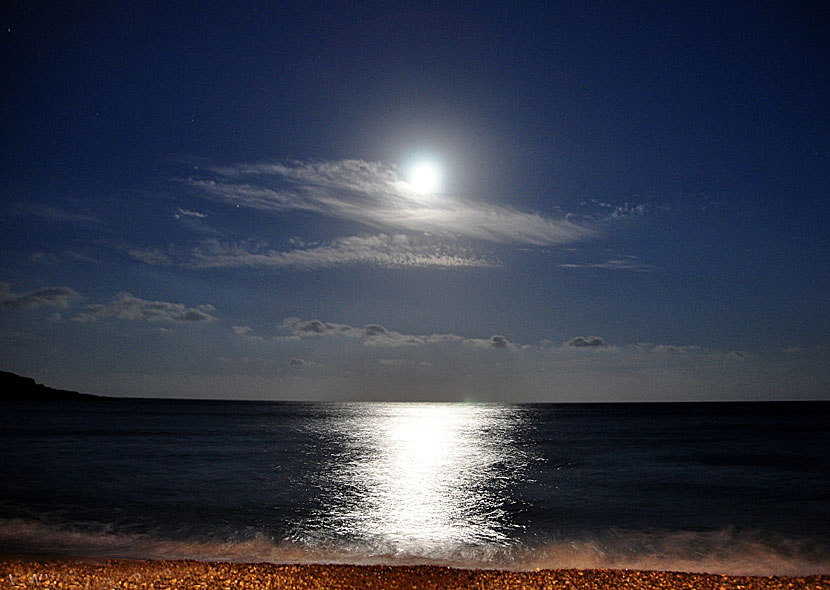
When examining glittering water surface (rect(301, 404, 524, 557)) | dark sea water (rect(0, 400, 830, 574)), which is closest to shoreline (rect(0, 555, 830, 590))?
dark sea water (rect(0, 400, 830, 574))

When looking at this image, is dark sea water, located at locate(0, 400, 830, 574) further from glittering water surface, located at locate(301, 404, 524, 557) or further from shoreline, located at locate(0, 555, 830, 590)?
shoreline, located at locate(0, 555, 830, 590)

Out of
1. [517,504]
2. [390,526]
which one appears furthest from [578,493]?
[390,526]

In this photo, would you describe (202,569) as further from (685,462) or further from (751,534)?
(685,462)

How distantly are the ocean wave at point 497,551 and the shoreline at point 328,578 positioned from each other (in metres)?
2.57

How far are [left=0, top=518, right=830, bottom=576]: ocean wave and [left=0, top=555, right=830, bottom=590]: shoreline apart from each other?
2568 mm

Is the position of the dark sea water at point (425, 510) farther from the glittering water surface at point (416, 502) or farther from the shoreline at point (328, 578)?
the shoreline at point (328, 578)

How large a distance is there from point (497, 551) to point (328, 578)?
6636 mm

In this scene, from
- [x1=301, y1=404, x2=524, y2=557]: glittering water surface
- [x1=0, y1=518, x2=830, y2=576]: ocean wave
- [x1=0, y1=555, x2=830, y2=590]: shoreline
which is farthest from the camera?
[x1=301, y1=404, x2=524, y2=557]: glittering water surface

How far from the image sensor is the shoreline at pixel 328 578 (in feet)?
38.2

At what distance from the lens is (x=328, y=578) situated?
1248cm

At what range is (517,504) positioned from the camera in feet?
84.0

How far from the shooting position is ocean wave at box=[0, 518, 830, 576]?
16.0 metres

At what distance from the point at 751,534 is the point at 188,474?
30.2 m

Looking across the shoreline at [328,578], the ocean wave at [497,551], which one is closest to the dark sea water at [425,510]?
the ocean wave at [497,551]
